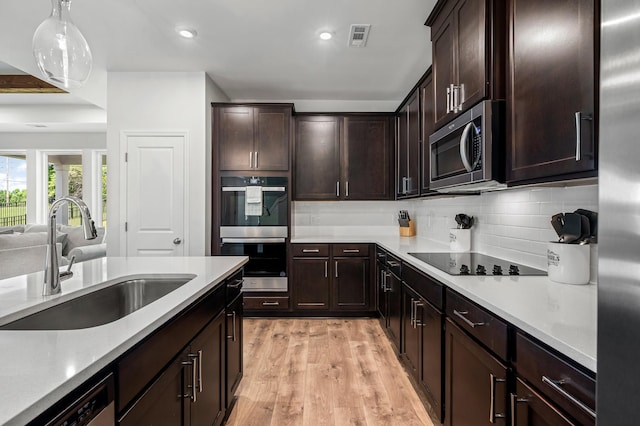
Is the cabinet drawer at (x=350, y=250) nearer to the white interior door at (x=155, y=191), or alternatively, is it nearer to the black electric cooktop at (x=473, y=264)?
the black electric cooktop at (x=473, y=264)

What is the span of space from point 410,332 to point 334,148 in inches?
95.6

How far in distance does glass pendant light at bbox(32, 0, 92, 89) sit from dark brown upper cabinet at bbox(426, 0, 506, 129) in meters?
2.00

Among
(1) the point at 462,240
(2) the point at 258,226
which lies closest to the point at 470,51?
(1) the point at 462,240

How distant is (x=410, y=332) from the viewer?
2418 mm

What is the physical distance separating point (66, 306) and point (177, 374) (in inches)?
21.0

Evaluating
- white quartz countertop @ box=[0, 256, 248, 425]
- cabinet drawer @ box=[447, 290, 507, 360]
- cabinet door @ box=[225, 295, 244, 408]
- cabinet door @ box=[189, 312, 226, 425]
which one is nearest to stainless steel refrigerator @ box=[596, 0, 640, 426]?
cabinet drawer @ box=[447, 290, 507, 360]

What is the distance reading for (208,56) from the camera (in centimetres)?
323

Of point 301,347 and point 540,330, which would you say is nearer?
point 540,330

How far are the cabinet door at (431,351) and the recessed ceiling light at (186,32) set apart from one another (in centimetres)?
270

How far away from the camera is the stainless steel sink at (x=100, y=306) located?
3.98ft

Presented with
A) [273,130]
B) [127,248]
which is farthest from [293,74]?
[127,248]

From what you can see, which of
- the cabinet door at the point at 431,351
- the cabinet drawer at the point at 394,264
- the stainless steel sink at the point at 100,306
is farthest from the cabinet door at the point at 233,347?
the cabinet drawer at the point at 394,264

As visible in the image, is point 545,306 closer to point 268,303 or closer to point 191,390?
point 191,390

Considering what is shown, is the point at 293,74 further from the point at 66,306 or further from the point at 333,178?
the point at 66,306
